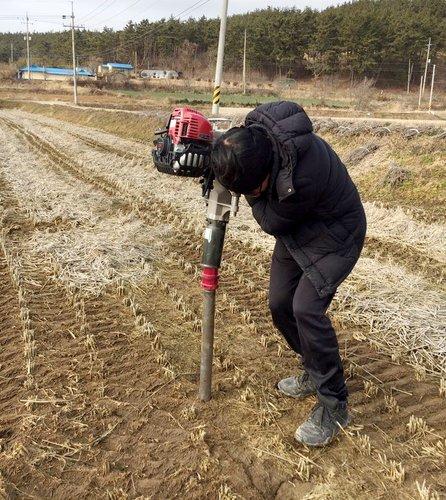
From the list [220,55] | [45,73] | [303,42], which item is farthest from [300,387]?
[45,73]

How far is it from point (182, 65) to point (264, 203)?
248 ft

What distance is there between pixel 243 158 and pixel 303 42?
6869 centimetres

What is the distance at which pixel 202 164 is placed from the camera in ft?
7.89

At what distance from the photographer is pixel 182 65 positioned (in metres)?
72.8

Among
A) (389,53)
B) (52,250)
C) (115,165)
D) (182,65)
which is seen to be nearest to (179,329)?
(52,250)

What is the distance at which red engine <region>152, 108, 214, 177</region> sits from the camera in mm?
2381

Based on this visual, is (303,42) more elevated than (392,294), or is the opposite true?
(303,42)

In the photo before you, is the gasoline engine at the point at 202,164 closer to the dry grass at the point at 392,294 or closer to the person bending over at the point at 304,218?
the person bending over at the point at 304,218

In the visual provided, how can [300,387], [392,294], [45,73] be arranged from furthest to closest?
[45,73], [392,294], [300,387]

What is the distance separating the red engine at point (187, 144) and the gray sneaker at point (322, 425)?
4.66ft

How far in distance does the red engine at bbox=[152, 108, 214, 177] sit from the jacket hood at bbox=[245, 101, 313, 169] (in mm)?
291

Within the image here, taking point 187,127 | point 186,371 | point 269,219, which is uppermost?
point 187,127

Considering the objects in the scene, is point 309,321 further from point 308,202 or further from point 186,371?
point 186,371

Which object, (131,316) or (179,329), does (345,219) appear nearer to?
(179,329)
